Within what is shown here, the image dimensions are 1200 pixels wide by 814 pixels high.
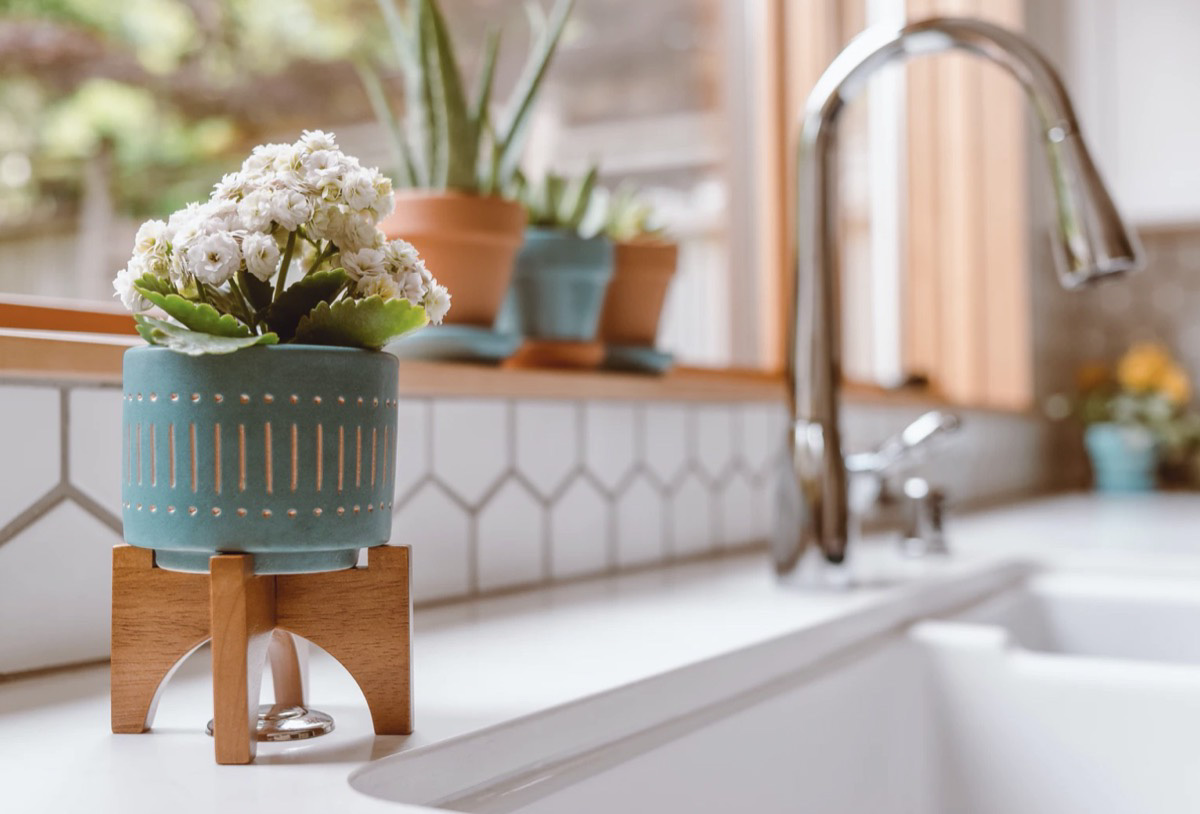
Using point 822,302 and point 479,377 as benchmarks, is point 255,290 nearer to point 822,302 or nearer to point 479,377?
point 479,377

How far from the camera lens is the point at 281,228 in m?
0.46

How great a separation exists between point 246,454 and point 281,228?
3.6 inches

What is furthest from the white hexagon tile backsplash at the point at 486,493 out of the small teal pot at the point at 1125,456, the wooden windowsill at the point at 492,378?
the small teal pot at the point at 1125,456

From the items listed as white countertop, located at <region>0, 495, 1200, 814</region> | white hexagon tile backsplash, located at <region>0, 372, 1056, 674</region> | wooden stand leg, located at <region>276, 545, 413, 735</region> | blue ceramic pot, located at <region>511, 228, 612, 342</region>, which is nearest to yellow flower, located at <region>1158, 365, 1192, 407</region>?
white hexagon tile backsplash, located at <region>0, 372, 1056, 674</region>

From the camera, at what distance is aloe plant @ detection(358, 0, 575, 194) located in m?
0.82

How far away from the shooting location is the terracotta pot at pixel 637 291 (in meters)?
1.00

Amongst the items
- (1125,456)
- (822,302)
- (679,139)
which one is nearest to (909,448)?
(822,302)

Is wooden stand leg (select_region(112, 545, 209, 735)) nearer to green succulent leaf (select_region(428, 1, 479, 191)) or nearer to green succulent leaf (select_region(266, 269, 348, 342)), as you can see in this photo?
green succulent leaf (select_region(266, 269, 348, 342))

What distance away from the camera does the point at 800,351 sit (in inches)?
37.4

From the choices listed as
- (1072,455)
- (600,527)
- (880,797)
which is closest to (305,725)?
(880,797)

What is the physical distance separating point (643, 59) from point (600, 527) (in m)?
0.90

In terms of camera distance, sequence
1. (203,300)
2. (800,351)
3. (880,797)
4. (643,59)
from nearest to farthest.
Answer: (203,300) < (880,797) < (800,351) < (643,59)

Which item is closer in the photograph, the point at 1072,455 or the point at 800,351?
the point at 800,351

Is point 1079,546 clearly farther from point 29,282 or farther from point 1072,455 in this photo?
point 1072,455
